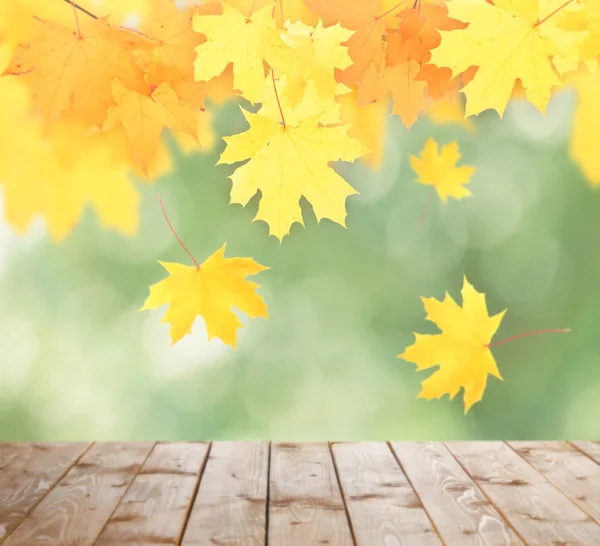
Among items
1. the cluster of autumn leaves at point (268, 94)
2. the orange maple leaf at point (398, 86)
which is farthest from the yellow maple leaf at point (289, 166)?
the orange maple leaf at point (398, 86)

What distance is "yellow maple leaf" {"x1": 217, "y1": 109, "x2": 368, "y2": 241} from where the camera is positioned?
118 cm

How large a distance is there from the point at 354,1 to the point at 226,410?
1052 mm

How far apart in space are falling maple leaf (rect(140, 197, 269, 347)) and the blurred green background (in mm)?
323

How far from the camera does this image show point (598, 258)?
1.90 meters

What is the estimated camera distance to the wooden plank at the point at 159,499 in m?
1.29

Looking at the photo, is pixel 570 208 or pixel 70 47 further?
pixel 570 208

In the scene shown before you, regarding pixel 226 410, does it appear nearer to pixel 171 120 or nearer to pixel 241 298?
pixel 241 298

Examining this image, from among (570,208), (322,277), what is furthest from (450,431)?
(570,208)

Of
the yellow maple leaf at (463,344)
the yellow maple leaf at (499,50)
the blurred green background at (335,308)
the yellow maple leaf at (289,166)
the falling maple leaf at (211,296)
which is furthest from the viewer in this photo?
the blurred green background at (335,308)

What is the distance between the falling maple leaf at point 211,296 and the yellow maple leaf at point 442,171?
578 millimetres

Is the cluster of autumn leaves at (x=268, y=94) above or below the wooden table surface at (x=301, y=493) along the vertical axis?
above

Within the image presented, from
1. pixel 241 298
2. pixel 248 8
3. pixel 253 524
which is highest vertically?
pixel 248 8

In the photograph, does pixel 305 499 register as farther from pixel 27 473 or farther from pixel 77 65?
pixel 77 65

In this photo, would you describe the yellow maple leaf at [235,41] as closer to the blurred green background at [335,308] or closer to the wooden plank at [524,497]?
the blurred green background at [335,308]
